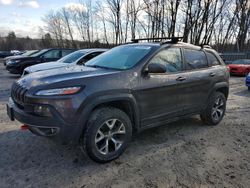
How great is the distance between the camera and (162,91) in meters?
3.84

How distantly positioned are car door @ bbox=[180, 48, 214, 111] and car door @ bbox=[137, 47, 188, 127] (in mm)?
172

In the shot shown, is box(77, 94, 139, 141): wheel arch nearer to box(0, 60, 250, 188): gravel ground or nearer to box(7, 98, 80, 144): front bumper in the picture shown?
box(7, 98, 80, 144): front bumper

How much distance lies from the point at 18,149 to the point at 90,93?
167cm

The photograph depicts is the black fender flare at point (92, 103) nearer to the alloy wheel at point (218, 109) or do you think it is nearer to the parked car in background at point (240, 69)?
the alloy wheel at point (218, 109)

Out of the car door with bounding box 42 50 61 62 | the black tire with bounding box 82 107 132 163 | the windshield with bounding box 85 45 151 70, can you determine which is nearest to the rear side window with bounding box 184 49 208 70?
the windshield with bounding box 85 45 151 70

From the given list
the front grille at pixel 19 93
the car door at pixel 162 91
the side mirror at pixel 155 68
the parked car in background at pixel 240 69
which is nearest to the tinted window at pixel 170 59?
the car door at pixel 162 91

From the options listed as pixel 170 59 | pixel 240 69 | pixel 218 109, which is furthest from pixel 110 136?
pixel 240 69

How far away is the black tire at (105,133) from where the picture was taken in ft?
10.3

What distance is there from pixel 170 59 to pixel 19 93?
2.49 m

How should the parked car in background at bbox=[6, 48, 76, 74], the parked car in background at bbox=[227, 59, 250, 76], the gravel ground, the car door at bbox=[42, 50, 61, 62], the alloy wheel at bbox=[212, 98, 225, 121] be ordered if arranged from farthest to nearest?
the parked car in background at bbox=[227, 59, 250, 76]
the car door at bbox=[42, 50, 61, 62]
the parked car in background at bbox=[6, 48, 76, 74]
the alloy wheel at bbox=[212, 98, 225, 121]
the gravel ground

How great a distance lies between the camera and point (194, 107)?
455 cm

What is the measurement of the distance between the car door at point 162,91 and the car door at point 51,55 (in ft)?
31.1

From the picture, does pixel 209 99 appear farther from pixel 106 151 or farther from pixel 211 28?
pixel 211 28

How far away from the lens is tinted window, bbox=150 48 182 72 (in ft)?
12.9
